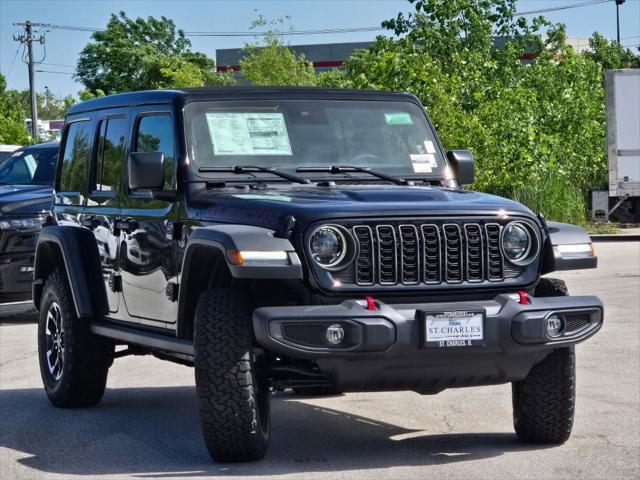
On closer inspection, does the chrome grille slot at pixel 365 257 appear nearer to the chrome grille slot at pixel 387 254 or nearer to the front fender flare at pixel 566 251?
the chrome grille slot at pixel 387 254

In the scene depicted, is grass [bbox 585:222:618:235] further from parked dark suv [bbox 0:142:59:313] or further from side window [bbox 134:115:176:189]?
side window [bbox 134:115:176:189]

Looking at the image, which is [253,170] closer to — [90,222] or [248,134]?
[248,134]

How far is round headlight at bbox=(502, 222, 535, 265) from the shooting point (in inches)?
276

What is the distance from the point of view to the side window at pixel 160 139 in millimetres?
7836

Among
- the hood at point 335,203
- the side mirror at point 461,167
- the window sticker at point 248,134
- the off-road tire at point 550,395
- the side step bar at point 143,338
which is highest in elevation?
the window sticker at point 248,134

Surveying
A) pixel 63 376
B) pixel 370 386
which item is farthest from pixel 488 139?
pixel 370 386

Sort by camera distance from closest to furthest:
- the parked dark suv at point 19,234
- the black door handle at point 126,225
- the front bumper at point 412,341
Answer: the front bumper at point 412,341 < the black door handle at point 126,225 < the parked dark suv at point 19,234

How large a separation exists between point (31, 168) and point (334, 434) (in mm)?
8554

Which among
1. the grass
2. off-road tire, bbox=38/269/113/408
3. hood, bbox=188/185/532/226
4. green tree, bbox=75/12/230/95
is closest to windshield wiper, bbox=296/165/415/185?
hood, bbox=188/185/532/226

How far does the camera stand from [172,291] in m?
7.57

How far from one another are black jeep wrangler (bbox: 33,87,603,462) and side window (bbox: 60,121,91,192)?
306mm

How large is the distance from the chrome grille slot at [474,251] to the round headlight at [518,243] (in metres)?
0.14

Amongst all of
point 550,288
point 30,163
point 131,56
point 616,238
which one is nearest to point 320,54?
point 131,56

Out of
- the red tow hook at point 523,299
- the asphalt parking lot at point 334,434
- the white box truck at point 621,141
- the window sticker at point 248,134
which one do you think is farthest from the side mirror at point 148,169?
the white box truck at point 621,141
